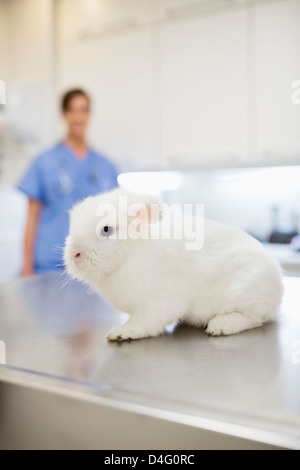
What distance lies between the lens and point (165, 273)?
642 mm

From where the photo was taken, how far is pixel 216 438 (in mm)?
385

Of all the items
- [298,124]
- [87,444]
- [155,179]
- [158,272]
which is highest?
[298,124]

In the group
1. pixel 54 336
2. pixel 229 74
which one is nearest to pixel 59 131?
pixel 229 74

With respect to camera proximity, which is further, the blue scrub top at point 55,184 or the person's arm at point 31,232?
the person's arm at point 31,232

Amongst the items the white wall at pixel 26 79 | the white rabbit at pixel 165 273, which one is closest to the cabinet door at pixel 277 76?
the white wall at pixel 26 79

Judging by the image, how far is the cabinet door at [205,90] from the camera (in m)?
2.35

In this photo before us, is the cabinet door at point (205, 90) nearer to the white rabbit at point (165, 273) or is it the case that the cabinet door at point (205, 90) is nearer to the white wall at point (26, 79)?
the white wall at point (26, 79)

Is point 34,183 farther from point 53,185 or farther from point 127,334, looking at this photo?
point 127,334

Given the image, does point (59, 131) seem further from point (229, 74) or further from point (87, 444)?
point (87, 444)

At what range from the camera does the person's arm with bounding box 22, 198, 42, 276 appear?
1.77 m

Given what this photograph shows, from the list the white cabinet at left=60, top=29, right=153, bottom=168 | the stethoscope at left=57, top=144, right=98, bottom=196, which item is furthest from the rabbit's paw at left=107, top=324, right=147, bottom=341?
the white cabinet at left=60, top=29, right=153, bottom=168

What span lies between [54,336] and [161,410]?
0.31 m

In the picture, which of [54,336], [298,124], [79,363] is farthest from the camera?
[298,124]

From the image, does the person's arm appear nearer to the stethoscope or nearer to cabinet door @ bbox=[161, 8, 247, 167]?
the stethoscope
